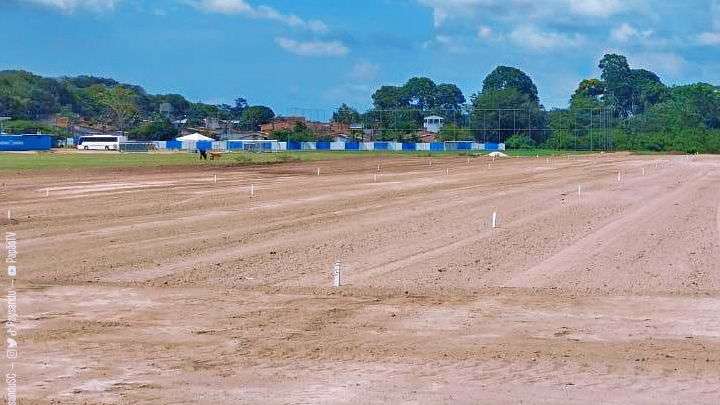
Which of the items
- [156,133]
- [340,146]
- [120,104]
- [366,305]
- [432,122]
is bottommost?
[366,305]

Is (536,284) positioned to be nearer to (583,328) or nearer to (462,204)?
(583,328)

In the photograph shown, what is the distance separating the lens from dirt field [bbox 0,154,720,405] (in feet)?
30.6

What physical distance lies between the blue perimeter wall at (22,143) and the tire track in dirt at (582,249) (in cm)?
8634

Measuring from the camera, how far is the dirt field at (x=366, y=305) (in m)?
9.34

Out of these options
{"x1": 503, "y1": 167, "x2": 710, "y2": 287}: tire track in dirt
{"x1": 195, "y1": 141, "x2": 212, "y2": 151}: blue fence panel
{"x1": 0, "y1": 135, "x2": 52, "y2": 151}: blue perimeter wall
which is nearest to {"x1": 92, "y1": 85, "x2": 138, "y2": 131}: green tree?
{"x1": 195, "y1": 141, "x2": 212, "y2": 151}: blue fence panel

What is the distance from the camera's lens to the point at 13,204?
31.2 meters

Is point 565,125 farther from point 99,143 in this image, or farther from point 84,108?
point 84,108

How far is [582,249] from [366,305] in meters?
8.20

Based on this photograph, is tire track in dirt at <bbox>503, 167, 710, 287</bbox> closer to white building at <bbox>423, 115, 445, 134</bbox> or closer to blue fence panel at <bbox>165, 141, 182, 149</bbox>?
blue fence panel at <bbox>165, 141, 182, 149</bbox>

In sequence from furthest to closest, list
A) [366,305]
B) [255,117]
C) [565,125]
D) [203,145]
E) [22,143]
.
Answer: [255,117], [565,125], [203,145], [22,143], [366,305]

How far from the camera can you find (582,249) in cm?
2041

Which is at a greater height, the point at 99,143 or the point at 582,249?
the point at 99,143

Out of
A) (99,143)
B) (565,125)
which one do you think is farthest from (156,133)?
(565,125)

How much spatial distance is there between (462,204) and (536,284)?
1615 centimetres
